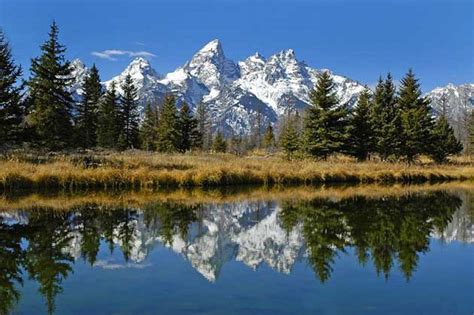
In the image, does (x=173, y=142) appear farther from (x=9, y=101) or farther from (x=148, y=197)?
(x=148, y=197)

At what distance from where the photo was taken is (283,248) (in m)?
10.4

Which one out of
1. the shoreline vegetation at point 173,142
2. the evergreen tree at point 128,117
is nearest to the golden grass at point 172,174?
the shoreline vegetation at point 173,142

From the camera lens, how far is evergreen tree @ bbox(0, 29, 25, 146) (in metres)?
29.9

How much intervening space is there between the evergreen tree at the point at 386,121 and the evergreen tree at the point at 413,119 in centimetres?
83

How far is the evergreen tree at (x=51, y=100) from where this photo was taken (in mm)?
34094

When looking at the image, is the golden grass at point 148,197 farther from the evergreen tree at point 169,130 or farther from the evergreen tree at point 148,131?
the evergreen tree at point 148,131

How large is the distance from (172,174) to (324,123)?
19.3 meters

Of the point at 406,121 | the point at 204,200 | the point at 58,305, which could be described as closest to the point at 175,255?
the point at 58,305

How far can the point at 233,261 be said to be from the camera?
9312 millimetres

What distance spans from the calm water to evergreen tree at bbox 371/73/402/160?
28.4 metres

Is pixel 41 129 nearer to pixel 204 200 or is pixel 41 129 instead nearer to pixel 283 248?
pixel 204 200

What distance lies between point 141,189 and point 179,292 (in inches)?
634

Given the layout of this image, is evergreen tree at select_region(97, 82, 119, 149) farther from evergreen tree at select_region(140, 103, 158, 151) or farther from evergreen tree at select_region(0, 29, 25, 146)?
evergreen tree at select_region(0, 29, 25, 146)

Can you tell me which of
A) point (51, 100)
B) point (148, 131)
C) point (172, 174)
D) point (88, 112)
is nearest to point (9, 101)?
point (51, 100)
